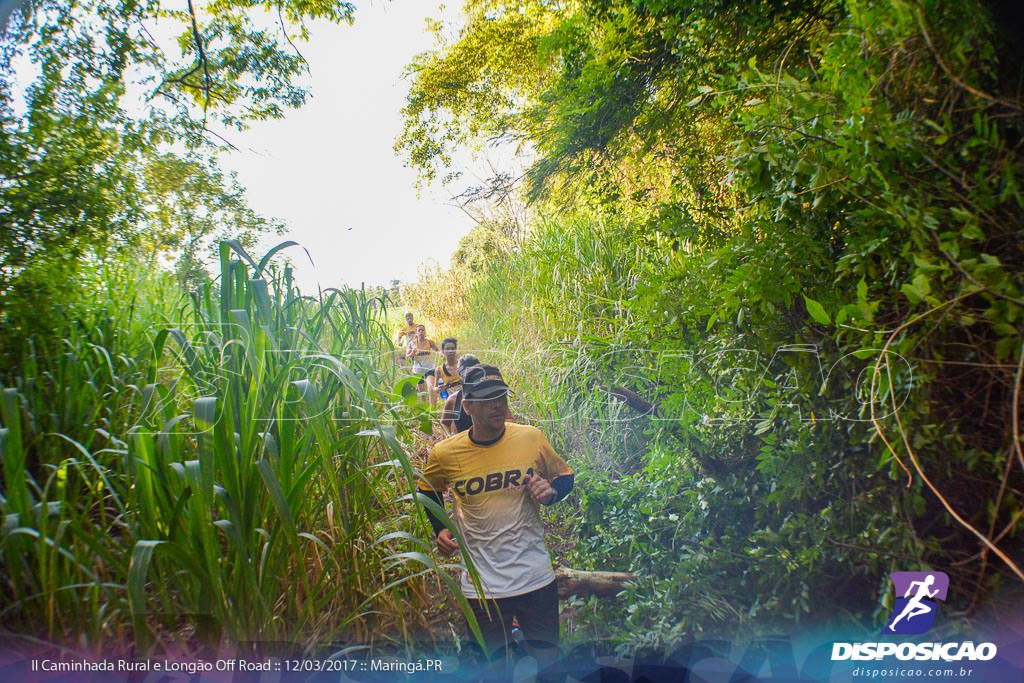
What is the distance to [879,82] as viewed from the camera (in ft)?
3.34

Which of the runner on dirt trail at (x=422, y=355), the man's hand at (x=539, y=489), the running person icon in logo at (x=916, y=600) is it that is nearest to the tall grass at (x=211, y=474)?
the runner on dirt trail at (x=422, y=355)

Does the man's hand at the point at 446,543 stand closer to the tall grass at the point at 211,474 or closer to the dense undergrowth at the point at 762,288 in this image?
the tall grass at the point at 211,474

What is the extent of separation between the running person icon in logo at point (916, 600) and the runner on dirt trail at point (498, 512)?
60 cm

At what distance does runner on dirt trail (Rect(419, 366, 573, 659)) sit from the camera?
3.58ft

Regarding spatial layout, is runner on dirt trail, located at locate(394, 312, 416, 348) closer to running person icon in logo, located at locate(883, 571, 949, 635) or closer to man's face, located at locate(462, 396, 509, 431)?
man's face, located at locate(462, 396, 509, 431)

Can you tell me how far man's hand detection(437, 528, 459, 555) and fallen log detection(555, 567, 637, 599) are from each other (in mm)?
219

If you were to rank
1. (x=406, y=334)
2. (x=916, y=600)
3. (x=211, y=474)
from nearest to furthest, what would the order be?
(x=211, y=474), (x=916, y=600), (x=406, y=334)

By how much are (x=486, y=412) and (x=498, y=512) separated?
7.3 inches

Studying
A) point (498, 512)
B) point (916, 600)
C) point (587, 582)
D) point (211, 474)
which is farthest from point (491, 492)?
point (916, 600)

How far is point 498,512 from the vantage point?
112 centimetres

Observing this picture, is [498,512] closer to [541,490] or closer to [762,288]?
[541,490]

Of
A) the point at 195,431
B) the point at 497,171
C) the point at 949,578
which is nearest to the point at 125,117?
the point at 195,431

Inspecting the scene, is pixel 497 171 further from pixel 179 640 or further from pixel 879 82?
pixel 179 640

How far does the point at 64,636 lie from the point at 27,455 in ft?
0.99
